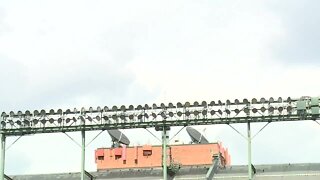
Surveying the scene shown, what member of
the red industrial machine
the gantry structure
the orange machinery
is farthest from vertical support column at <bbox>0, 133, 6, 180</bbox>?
the orange machinery

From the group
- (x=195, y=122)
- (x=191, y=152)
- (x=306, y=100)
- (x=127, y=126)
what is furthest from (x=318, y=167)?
(x=191, y=152)

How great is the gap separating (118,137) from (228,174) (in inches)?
853

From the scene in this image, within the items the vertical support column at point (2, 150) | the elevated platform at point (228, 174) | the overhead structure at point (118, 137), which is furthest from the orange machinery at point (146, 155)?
the vertical support column at point (2, 150)

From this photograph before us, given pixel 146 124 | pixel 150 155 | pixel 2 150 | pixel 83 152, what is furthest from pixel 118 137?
pixel 146 124

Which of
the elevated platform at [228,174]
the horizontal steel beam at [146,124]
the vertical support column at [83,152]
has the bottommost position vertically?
the elevated platform at [228,174]

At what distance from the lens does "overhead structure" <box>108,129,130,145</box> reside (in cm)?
9540

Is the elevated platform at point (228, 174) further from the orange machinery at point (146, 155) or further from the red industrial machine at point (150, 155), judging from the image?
the orange machinery at point (146, 155)

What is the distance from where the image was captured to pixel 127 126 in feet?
257

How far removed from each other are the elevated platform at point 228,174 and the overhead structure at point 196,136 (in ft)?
64.1

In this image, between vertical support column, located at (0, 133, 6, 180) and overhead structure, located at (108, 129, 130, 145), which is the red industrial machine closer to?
overhead structure, located at (108, 129, 130, 145)

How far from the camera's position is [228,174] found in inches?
3162

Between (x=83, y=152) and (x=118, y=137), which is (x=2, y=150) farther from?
(x=118, y=137)

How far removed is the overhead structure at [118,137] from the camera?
95.4 metres

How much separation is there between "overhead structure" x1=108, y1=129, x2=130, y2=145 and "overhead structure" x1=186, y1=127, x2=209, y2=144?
8.18 meters
